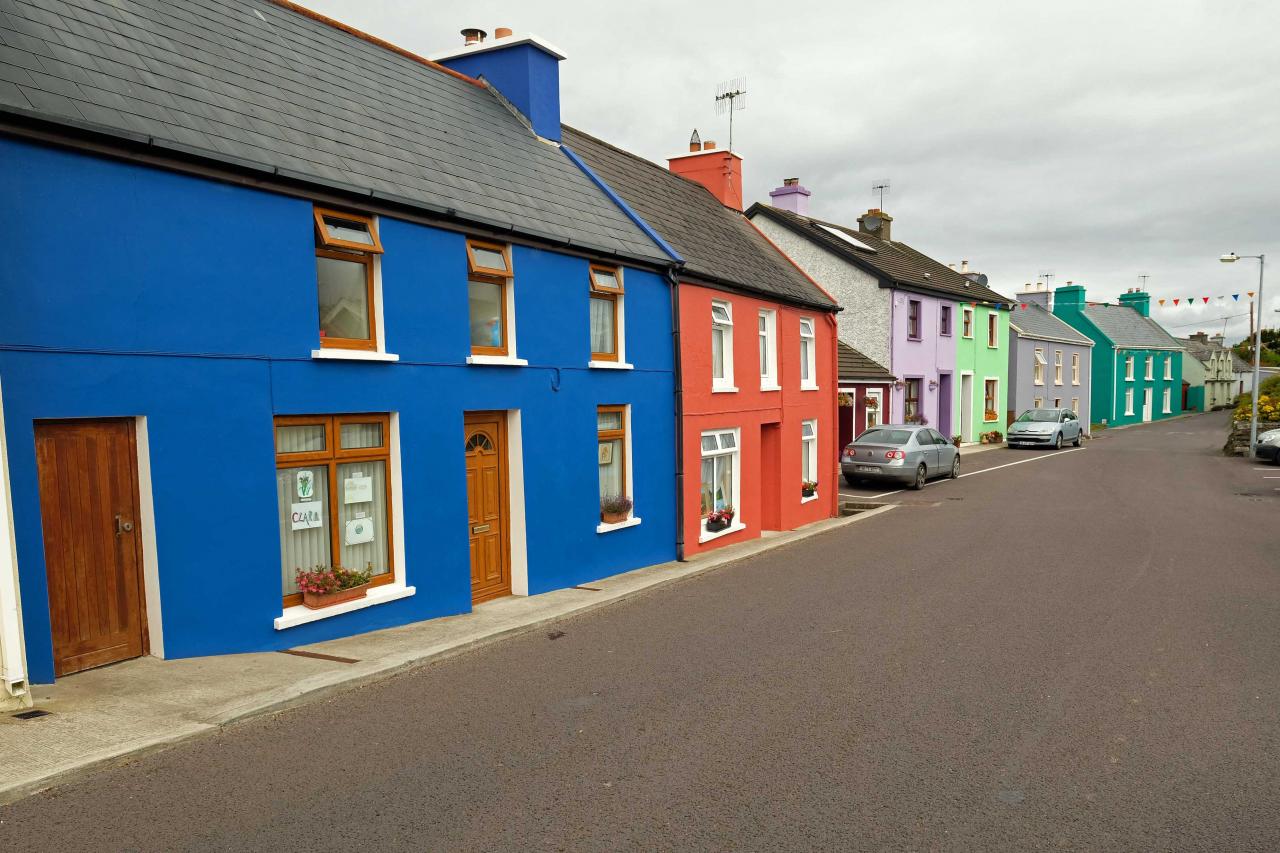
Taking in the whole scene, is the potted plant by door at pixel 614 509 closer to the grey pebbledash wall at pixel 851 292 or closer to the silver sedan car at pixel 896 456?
the silver sedan car at pixel 896 456

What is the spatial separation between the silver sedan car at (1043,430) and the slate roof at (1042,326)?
745cm

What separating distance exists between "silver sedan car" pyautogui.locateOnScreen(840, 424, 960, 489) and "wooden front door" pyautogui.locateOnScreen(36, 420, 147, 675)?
2004 cm

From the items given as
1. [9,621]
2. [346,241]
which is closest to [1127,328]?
[346,241]

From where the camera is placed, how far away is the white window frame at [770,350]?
17422 millimetres

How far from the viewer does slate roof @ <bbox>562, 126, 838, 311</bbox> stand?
15.3 m

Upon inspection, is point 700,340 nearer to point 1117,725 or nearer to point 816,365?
point 816,365

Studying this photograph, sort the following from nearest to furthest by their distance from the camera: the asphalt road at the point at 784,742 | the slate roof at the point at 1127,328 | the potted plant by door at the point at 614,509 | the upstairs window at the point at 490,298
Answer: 1. the asphalt road at the point at 784,742
2. the upstairs window at the point at 490,298
3. the potted plant by door at the point at 614,509
4. the slate roof at the point at 1127,328

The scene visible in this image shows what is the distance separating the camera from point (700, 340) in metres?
14.7

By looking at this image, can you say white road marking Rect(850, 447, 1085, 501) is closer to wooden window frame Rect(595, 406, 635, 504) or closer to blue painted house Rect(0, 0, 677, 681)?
wooden window frame Rect(595, 406, 635, 504)

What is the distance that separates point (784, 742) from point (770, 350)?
12311 mm

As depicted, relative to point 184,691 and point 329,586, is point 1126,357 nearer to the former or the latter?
point 329,586

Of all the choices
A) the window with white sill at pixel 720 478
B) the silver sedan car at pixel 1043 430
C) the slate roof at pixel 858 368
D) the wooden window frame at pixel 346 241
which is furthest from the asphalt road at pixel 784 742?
the silver sedan car at pixel 1043 430

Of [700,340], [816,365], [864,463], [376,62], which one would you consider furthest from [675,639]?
[864,463]

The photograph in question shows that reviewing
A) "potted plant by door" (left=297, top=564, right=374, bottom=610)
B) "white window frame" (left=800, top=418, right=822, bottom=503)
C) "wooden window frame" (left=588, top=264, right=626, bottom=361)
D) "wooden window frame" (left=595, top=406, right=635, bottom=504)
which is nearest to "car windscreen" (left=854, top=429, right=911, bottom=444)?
"white window frame" (left=800, top=418, right=822, bottom=503)
